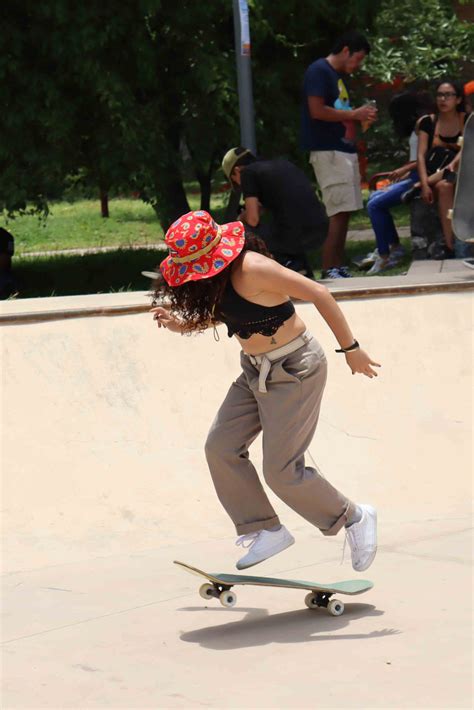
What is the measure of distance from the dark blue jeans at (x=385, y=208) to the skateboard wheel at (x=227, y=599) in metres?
5.99

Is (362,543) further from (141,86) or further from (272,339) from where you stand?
(141,86)

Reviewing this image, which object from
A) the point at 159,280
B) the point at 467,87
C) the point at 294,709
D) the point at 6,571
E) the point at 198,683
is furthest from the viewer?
the point at 467,87

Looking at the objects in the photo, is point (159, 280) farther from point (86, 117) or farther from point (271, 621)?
point (86, 117)

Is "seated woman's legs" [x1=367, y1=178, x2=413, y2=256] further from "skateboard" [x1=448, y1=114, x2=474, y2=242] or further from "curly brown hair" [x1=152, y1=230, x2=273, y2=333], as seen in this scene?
"curly brown hair" [x1=152, y1=230, x2=273, y2=333]

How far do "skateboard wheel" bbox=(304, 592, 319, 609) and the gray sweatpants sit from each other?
248 millimetres

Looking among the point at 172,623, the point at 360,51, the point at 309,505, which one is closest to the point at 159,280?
the point at 309,505

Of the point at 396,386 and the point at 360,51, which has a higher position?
the point at 360,51

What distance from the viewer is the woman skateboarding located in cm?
418

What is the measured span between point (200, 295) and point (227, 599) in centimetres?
116

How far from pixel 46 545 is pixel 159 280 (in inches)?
67.5

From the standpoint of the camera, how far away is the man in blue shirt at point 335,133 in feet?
29.5

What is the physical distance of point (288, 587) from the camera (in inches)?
171

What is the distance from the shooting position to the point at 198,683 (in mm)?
3660

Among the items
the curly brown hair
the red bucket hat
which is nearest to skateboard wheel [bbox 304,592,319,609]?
the curly brown hair
